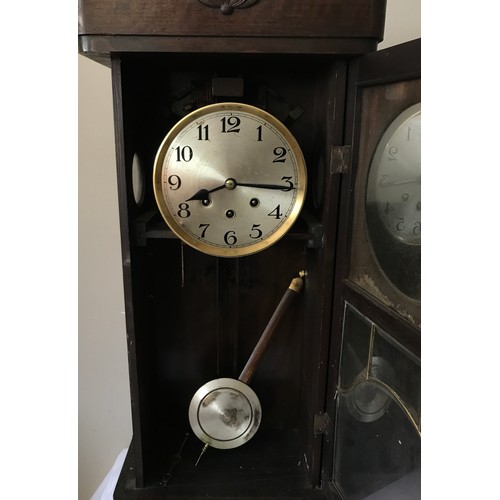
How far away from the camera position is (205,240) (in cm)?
97

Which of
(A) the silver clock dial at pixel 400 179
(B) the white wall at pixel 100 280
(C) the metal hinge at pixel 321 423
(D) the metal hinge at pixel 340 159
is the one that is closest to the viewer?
(A) the silver clock dial at pixel 400 179

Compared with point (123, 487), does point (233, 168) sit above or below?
above

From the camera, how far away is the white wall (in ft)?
4.09

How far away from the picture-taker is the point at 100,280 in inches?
53.8

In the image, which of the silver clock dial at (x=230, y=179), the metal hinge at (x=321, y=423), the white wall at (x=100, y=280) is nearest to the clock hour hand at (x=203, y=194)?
the silver clock dial at (x=230, y=179)

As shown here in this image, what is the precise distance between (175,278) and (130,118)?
1.41 feet

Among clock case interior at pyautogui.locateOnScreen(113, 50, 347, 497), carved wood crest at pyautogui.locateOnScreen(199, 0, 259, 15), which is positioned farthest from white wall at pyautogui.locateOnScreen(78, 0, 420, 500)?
carved wood crest at pyautogui.locateOnScreen(199, 0, 259, 15)

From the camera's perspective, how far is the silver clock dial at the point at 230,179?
924mm

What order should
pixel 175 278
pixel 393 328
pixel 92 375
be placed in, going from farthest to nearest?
pixel 92 375 → pixel 175 278 → pixel 393 328

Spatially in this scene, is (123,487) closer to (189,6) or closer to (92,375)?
(92,375)

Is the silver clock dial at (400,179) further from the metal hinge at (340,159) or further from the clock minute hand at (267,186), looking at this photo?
the clock minute hand at (267,186)

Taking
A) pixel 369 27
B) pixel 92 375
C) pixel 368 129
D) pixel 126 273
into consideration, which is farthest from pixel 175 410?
pixel 369 27

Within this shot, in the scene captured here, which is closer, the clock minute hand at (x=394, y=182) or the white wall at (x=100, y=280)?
the clock minute hand at (x=394, y=182)

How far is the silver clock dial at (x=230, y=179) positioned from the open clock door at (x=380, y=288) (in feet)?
0.44
